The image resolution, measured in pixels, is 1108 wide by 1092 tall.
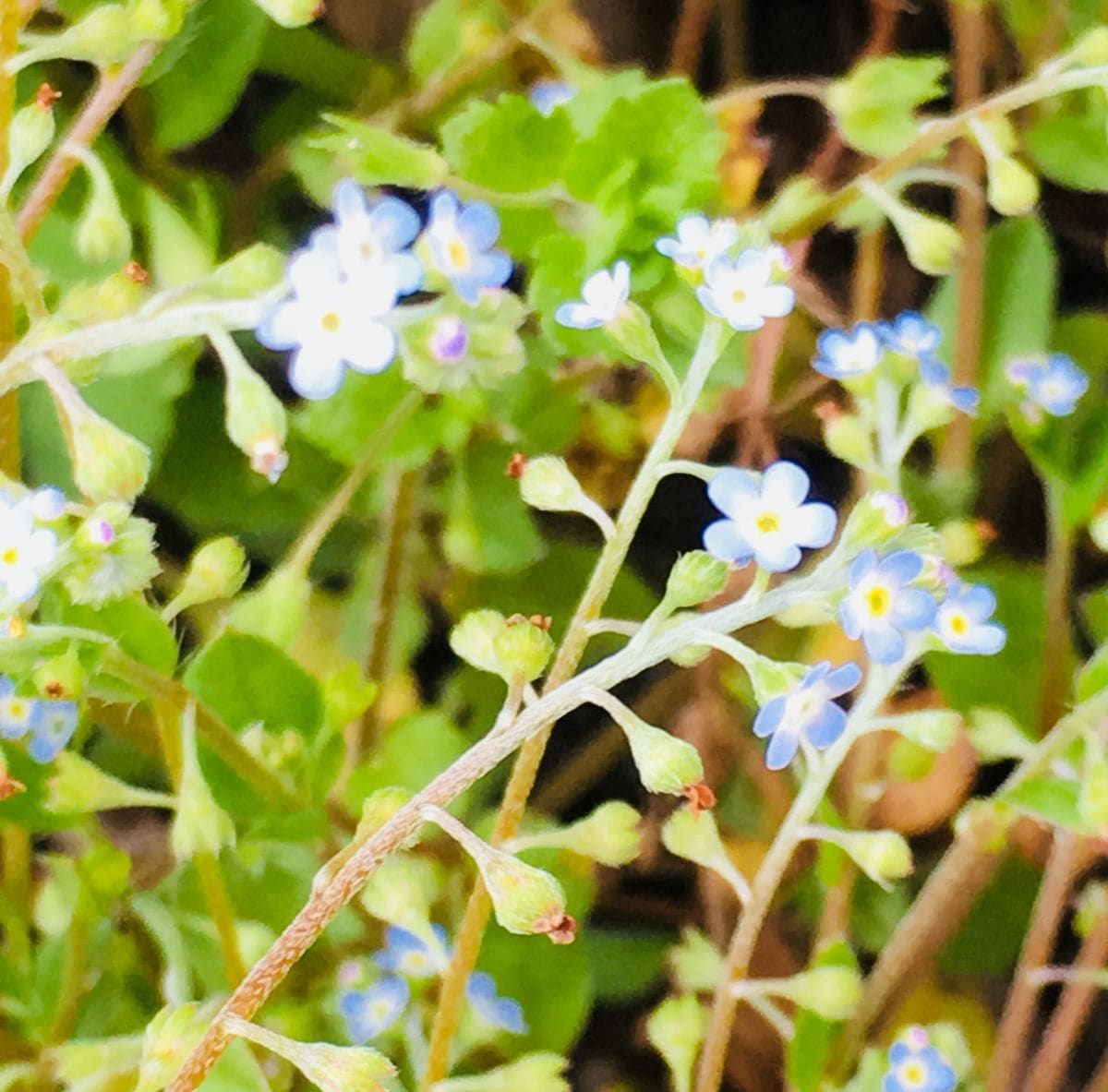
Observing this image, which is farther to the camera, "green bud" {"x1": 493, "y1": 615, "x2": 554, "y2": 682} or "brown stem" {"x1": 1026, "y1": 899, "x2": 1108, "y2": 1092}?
"brown stem" {"x1": 1026, "y1": 899, "x2": 1108, "y2": 1092}

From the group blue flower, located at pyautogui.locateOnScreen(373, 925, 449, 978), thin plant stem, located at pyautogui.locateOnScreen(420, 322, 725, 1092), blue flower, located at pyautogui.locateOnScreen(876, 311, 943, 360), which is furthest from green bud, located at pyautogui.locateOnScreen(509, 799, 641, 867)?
blue flower, located at pyautogui.locateOnScreen(876, 311, 943, 360)

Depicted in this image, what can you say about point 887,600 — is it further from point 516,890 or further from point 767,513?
point 516,890

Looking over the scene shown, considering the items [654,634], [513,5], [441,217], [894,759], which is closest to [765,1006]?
[894,759]

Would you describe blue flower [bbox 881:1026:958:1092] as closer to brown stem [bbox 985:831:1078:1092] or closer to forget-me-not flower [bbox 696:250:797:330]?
brown stem [bbox 985:831:1078:1092]

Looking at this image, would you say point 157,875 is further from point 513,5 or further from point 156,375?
point 513,5

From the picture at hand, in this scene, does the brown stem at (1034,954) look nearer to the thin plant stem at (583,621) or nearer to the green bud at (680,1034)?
the green bud at (680,1034)

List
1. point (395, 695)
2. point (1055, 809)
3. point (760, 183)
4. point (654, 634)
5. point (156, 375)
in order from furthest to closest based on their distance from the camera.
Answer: point (760, 183)
point (395, 695)
point (156, 375)
point (1055, 809)
point (654, 634)
